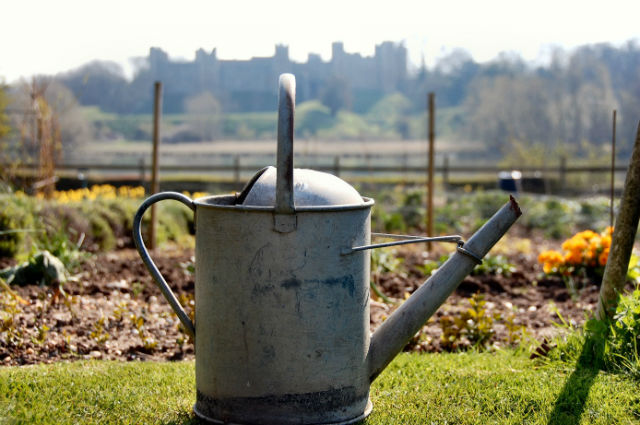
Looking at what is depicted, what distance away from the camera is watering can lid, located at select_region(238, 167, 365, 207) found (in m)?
2.45

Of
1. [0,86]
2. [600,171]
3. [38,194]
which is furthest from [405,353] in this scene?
[600,171]

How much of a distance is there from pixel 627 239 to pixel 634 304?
30 cm

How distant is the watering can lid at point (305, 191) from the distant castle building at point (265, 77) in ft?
84.1

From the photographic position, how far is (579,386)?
2.92 metres

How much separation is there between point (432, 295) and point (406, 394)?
52 centimetres

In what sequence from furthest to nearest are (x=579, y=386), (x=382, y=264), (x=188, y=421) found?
(x=382, y=264), (x=579, y=386), (x=188, y=421)

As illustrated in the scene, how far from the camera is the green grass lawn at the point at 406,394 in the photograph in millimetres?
2627

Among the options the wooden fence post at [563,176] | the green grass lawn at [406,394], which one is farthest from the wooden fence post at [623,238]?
the wooden fence post at [563,176]

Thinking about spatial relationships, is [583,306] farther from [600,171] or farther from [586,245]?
[600,171]

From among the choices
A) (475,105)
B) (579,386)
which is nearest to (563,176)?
(579,386)

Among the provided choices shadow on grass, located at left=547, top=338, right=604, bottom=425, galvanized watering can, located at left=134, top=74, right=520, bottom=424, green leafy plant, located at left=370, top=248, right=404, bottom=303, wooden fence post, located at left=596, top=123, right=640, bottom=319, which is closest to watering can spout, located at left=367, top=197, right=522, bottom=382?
galvanized watering can, located at left=134, top=74, right=520, bottom=424

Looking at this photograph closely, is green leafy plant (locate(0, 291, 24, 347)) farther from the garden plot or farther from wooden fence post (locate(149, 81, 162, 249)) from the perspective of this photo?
wooden fence post (locate(149, 81, 162, 249))

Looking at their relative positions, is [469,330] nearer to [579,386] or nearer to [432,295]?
[579,386]

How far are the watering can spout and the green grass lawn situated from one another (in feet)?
0.84
